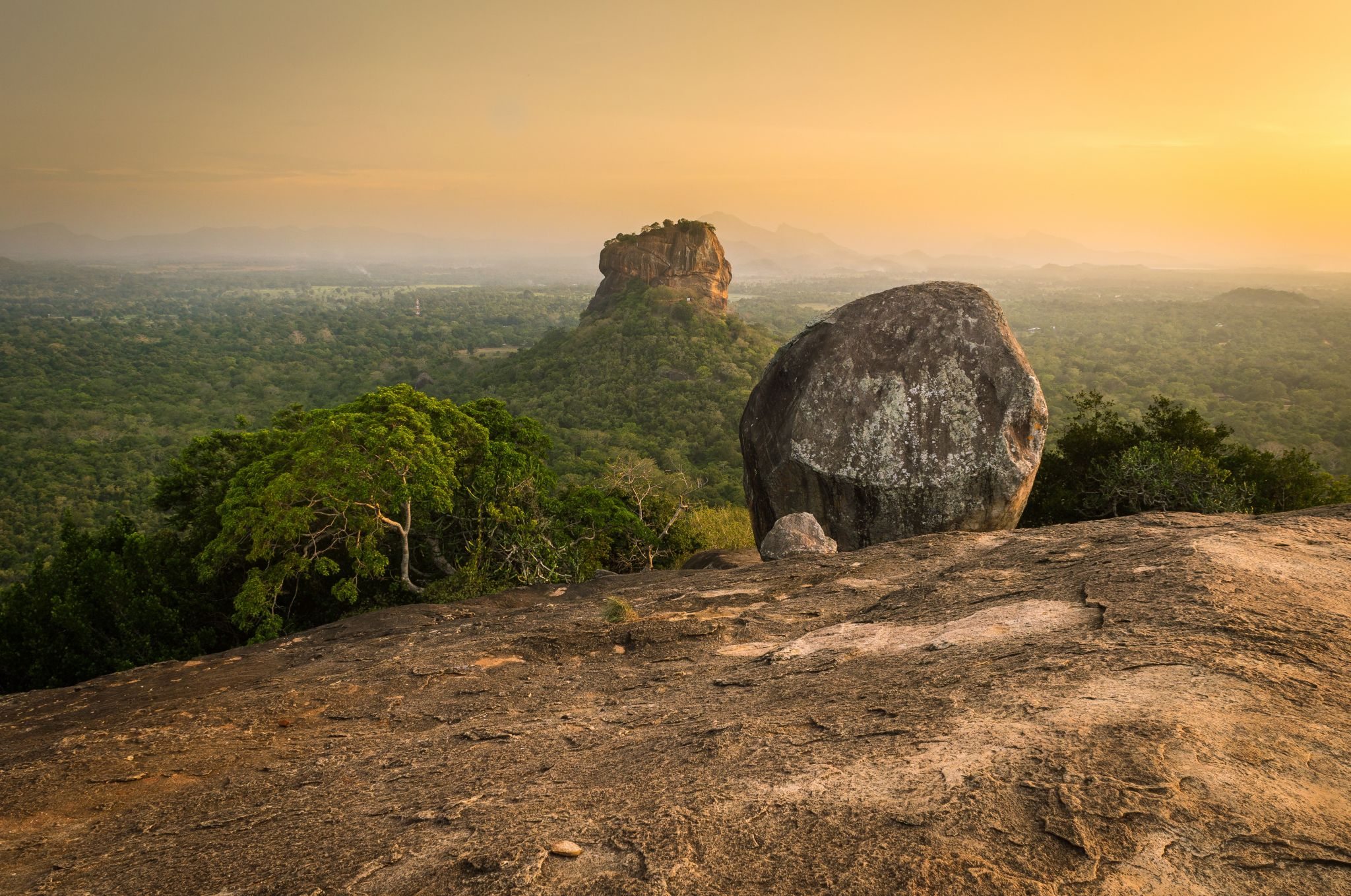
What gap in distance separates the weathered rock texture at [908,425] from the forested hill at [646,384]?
23162mm

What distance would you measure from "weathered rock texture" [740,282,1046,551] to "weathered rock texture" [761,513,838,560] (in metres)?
1.24

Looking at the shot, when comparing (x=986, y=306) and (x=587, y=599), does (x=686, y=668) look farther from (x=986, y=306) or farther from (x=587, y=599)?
(x=986, y=306)

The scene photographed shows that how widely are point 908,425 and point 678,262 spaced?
5937 centimetres

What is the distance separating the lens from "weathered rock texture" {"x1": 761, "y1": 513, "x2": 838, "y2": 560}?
10.5 m

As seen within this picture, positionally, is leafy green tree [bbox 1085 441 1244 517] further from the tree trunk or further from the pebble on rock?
the tree trunk

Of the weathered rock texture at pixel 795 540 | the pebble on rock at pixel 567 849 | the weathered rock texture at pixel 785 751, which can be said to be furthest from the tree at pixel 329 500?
the pebble on rock at pixel 567 849

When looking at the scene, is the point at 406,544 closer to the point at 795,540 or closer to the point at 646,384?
the point at 795,540

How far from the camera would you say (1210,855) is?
2762 mm

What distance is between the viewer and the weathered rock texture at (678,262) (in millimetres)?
68062

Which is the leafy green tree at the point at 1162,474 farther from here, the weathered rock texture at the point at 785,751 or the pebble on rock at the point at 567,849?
the pebble on rock at the point at 567,849

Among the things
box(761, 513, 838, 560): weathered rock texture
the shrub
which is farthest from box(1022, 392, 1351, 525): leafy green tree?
the shrub

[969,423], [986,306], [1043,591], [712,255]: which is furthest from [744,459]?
[712,255]

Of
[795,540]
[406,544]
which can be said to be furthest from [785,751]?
[406,544]

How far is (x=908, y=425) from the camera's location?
465 inches
